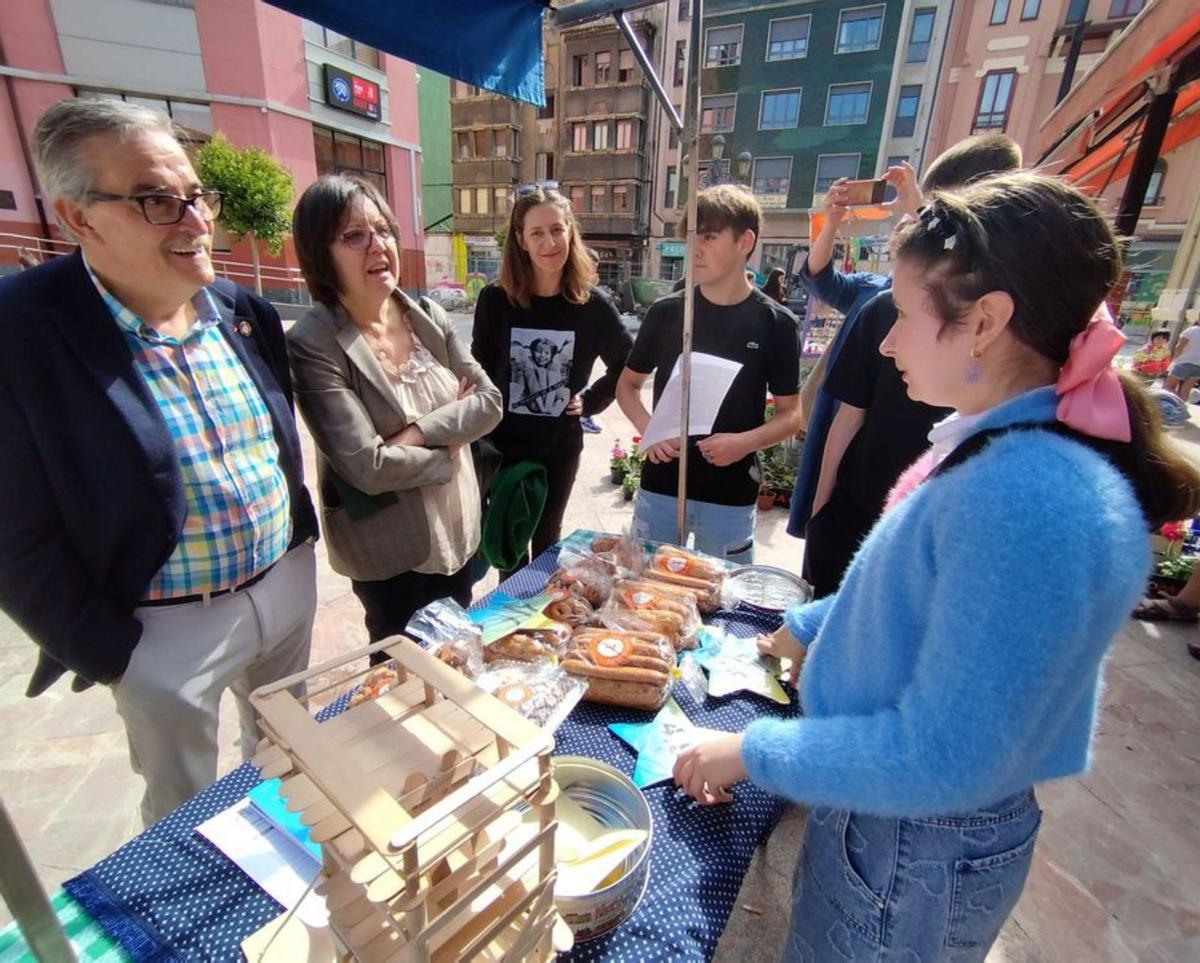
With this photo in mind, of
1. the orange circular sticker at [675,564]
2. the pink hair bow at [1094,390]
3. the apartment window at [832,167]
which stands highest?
the apartment window at [832,167]

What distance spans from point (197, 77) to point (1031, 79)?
2683cm

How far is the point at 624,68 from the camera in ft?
92.2

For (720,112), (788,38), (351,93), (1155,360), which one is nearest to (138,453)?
(1155,360)

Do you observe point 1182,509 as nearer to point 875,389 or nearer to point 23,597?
point 875,389

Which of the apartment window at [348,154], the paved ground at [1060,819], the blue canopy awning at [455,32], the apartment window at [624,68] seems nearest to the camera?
the blue canopy awning at [455,32]

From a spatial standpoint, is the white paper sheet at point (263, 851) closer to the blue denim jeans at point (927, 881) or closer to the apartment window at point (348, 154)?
the blue denim jeans at point (927, 881)

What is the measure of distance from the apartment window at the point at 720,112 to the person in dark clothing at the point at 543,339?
27749 millimetres

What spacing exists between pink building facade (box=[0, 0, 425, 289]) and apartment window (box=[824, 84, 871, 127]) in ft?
55.8

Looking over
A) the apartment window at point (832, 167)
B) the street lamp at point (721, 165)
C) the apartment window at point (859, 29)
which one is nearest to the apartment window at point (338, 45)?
the street lamp at point (721, 165)

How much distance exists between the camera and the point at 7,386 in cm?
118

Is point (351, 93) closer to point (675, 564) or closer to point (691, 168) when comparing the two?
point (691, 168)

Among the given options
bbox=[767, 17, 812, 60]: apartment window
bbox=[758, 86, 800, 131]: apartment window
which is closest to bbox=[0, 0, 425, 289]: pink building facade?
bbox=[758, 86, 800, 131]: apartment window

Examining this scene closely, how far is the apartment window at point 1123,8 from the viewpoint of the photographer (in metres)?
19.8

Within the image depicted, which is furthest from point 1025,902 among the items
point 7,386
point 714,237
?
point 7,386
